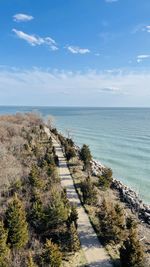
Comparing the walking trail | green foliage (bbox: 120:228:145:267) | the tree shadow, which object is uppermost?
green foliage (bbox: 120:228:145:267)

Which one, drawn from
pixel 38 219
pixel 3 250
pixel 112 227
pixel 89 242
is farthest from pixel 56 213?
pixel 3 250

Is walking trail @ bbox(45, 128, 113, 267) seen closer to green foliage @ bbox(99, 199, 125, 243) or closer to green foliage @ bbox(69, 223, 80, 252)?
green foliage @ bbox(69, 223, 80, 252)

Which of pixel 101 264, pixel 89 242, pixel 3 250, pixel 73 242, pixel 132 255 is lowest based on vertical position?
pixel 101 264

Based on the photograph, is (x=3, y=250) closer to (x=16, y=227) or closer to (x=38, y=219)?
(x=16, y=227)

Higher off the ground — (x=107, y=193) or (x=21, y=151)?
(x=21, y=151)

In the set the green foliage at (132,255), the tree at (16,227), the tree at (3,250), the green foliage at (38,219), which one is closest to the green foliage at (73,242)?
the green foliage at (38,219)

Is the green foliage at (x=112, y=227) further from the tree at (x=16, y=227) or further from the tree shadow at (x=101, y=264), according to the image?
the tree at (x=16, y=227)

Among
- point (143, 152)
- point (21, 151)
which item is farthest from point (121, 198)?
point (143, 152)

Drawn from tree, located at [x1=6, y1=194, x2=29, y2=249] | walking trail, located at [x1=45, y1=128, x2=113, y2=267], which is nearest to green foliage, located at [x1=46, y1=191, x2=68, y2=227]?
walking trail, located at [x1=45, y1=128, x2=113, y2=267]

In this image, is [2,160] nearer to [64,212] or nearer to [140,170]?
[64,212]
